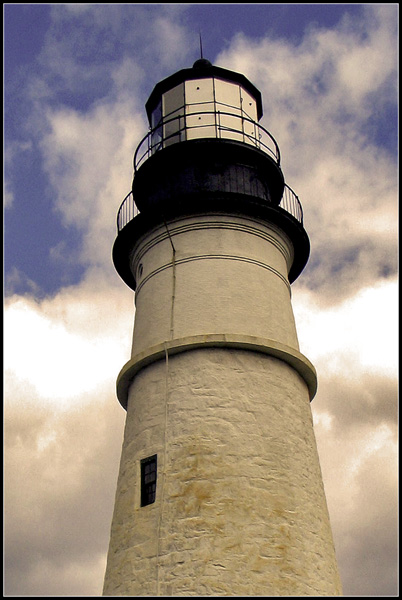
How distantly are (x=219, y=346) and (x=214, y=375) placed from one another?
Result: 2.19ft

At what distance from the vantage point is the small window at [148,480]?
12529 millimetres

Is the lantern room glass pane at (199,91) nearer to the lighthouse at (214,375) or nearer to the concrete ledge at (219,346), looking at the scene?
the lighthouse at (214,375)

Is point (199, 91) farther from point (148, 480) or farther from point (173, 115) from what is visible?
point (148, 480)

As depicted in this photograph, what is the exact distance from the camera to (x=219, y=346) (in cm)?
1350

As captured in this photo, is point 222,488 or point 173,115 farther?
point 173,115

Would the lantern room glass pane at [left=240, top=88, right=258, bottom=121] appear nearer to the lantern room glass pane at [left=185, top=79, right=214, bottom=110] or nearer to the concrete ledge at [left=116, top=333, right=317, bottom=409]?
the lantern room glass pane at [left=185, top=79, right=214, bottom=110]

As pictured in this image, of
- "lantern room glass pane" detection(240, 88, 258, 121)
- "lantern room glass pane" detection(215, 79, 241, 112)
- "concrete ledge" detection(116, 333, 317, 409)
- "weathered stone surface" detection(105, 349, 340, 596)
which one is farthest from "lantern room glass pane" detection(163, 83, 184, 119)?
"weathered stone surface" detection(105, 349, 340, 596)

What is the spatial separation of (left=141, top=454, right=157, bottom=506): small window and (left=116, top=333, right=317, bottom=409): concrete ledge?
2.13 m

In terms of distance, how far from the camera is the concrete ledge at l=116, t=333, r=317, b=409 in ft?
44.0

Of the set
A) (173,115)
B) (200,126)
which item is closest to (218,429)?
(200,126)

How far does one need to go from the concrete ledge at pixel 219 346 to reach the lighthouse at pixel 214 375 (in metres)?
0.04

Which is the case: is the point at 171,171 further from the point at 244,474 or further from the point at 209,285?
the point at 244,474

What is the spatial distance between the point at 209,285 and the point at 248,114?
19.5 feet

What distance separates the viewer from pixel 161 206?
15500mm
